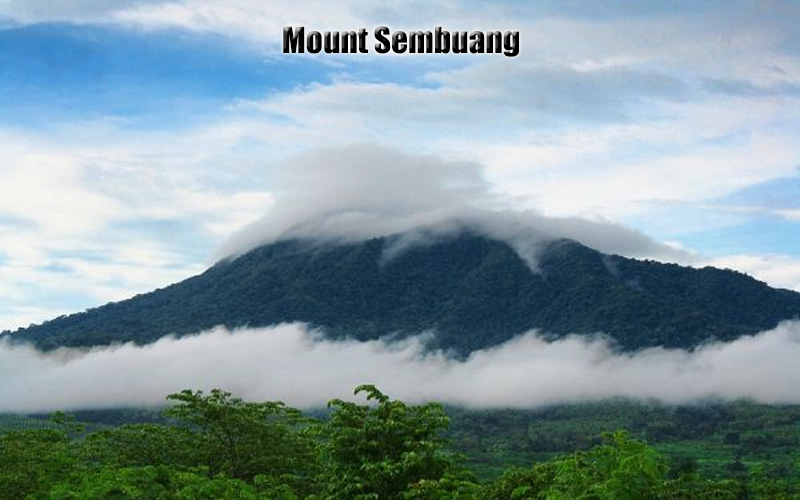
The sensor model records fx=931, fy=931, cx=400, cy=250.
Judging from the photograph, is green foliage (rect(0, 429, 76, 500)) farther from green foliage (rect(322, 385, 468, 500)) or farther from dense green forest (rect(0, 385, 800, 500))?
green foliage (rect(322, 385, 468, 500))

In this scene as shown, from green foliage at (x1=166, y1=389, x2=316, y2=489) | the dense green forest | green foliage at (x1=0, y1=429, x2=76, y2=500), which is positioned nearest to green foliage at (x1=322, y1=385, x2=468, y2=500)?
the dense green forest

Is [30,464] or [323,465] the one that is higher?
[30,464]

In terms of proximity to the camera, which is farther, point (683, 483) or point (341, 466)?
point (341, 466)

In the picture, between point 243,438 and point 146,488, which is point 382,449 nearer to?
point 146,488

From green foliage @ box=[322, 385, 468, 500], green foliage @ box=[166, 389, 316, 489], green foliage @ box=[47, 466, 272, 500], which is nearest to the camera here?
green foliage @ box=[47, 466, 272, 500]

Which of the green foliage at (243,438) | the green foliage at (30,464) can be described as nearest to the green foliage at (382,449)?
the green foliage at (30,464)

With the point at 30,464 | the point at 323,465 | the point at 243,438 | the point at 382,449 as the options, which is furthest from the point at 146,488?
the point at 243,438

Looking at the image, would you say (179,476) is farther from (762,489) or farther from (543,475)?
(762,489)

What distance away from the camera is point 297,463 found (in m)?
40.6

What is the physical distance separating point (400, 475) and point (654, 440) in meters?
181

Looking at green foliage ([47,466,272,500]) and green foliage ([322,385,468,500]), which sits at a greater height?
green foliage ([322,385,468,500])

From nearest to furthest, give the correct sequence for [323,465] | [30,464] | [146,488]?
[146,488] → [30,464] → [323,465]

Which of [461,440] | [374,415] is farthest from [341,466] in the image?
[461,440]

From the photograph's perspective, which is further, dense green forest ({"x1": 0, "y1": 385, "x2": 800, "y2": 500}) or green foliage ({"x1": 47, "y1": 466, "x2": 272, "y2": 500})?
green foliage ({"x1": 47, "y1": 466, "x2": 272, "y2": 500})
